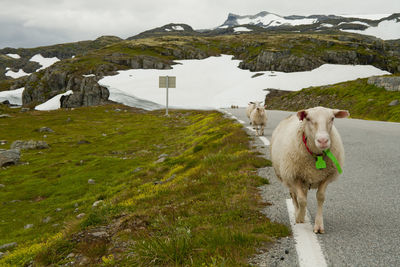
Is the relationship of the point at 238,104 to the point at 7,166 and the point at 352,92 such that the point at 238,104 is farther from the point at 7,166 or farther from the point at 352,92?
the point at 7,166

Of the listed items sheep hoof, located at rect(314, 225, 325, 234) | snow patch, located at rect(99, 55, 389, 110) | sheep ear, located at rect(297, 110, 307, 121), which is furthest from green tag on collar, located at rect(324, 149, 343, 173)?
snow patch, located at rect(99, 55, 389, 110)

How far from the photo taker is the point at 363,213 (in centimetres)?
596

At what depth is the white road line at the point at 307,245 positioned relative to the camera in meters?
4.11

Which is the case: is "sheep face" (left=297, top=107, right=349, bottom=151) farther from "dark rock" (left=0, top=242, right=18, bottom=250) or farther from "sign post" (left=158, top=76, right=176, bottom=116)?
"sign post" (left=158, top=76, right=176, bottom=116)

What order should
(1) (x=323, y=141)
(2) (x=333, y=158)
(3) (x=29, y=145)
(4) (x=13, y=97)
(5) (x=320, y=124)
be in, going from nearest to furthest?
(1) (x=323, y=141), (5) (x=320, y=124), (2) (x=333, y=158), (3) (x=29, y=145), (4) (x=13, y=97)

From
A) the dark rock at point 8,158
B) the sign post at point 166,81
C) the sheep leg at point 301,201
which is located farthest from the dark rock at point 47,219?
the sign post at point 166,81

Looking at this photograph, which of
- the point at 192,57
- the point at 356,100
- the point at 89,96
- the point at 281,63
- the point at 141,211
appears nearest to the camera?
the point at 141,211

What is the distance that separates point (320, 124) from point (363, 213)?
→ 8.12 feet

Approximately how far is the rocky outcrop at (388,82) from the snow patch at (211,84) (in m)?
38.7

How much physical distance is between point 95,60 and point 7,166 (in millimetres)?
128514

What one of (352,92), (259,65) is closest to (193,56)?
(259,65)

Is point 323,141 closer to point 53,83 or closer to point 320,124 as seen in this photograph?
point 320,124

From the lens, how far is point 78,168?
816 inches

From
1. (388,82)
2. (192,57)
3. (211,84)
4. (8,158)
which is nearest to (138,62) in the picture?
(192,57)
